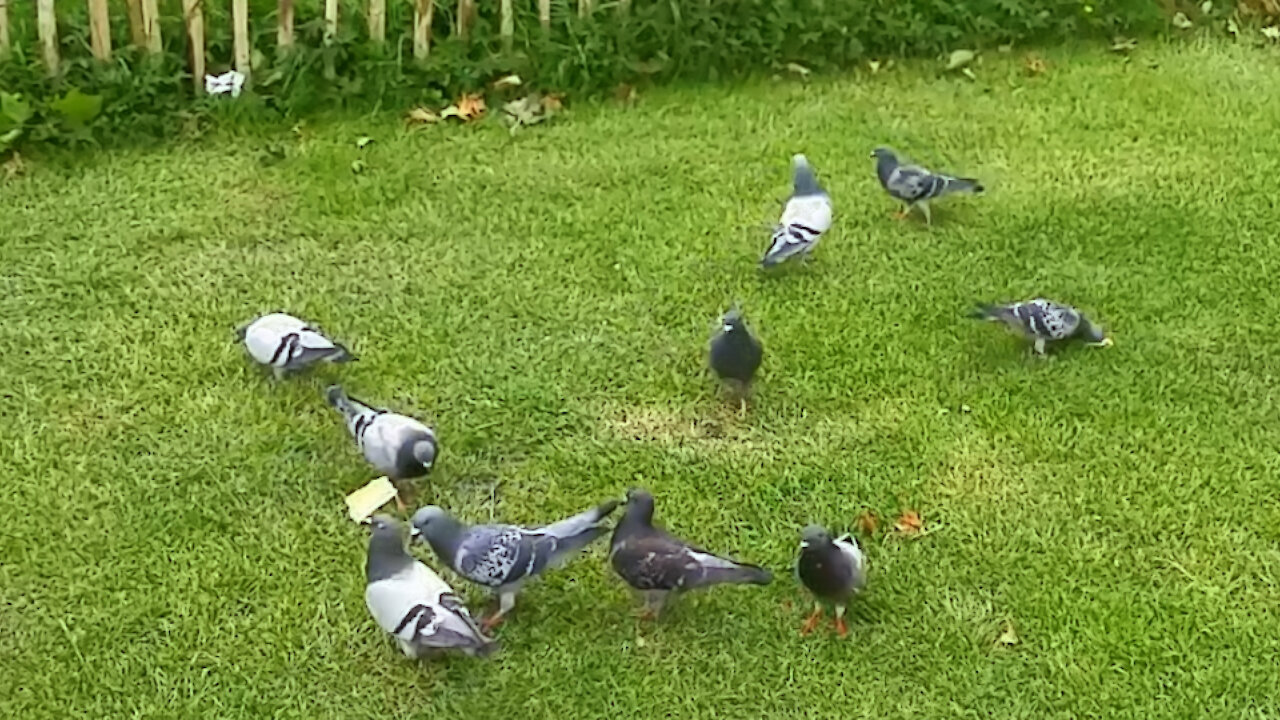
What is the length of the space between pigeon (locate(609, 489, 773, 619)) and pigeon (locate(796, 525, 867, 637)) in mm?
89

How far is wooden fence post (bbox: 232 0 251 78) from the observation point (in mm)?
5527

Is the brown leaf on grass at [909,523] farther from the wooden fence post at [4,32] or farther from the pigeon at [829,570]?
the wooden fence post at [4,32]

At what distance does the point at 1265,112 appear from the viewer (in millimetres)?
5930

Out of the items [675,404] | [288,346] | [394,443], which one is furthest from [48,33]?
[675,404]

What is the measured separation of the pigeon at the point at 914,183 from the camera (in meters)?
4.92

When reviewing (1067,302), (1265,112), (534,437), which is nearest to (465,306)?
(534,437)

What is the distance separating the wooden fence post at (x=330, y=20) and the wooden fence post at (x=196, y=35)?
0.43 m

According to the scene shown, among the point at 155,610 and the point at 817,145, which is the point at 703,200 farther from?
the point at 155,610

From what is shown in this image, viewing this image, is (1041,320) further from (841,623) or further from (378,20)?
(378,20)

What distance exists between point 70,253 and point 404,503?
1.68 metres

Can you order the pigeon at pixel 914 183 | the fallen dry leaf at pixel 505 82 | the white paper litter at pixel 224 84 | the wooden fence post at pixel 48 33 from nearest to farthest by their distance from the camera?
1. the pigeon at pixel 914 183
2. the wooden fence post at pixel 48 33
3. the white paper litter at pixel 224 84
4. the fallen dry leaf at pixel 505 82

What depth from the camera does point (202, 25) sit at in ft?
18.2

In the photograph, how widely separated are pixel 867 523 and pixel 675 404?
0.69 m

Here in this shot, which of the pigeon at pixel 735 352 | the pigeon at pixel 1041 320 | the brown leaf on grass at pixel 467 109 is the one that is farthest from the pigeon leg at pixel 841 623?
the brown leaf on grass at pixel 467 109
